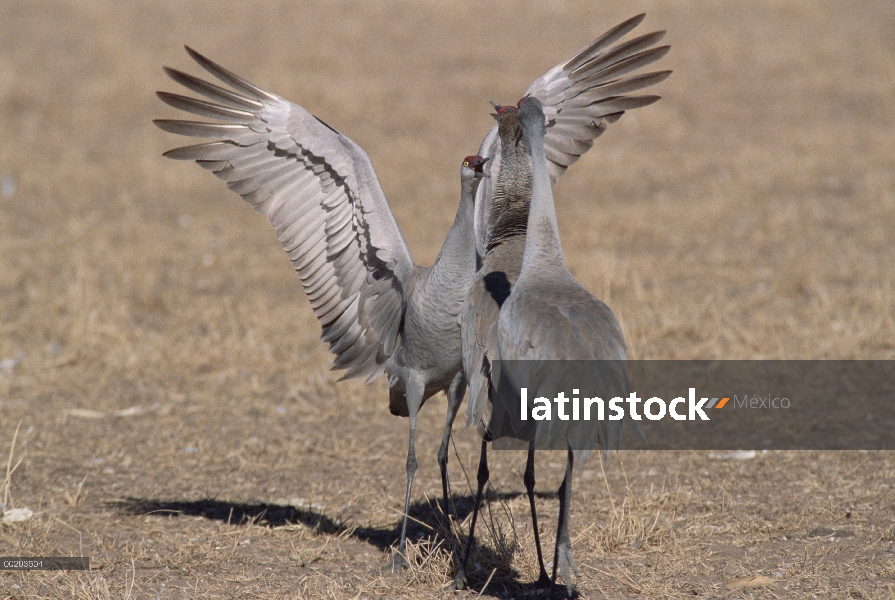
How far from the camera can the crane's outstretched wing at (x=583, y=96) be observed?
212 inches

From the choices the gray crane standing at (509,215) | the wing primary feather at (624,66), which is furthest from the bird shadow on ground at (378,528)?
the wing primary feather at (624,66)

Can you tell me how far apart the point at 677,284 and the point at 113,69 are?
10.4m

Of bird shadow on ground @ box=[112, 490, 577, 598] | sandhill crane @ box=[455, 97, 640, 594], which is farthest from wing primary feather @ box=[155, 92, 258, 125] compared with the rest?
bird shadow on ground @ box=[112, 490, 577, 598]

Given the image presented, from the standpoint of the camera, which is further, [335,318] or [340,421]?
[340,421]

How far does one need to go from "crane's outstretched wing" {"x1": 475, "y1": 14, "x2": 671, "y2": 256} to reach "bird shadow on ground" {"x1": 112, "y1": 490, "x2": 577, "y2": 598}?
1.39 metres

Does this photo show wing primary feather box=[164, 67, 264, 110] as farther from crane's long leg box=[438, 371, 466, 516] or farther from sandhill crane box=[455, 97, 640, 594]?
crane's long leg box=[438, 371, 466, 516]

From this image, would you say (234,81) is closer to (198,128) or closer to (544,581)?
(198,128)

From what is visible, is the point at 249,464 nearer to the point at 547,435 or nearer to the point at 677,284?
the point at 547,435

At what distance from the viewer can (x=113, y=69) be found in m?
15.6

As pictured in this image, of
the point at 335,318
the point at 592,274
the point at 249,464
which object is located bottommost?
the point at 249,464

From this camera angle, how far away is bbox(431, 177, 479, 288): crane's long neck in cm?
A: 453

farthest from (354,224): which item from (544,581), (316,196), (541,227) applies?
(544,581)

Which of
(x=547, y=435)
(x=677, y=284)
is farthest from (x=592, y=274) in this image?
(x=547, y=435)

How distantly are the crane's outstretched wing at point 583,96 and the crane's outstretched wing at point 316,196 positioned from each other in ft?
1.97
